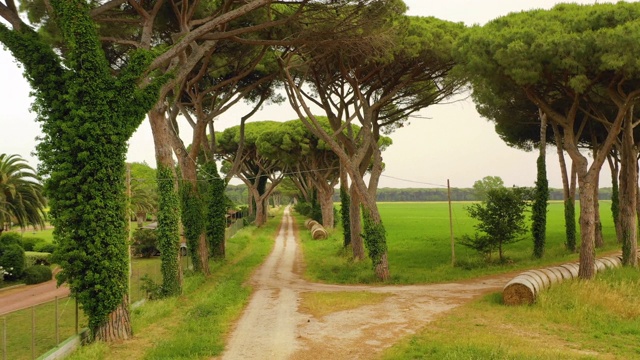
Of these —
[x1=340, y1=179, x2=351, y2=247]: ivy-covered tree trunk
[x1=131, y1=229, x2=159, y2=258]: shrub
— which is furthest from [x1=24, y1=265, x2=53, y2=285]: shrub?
[x1=340, y1=179, x2=351, y2=247]: ivy-covered tree trunk

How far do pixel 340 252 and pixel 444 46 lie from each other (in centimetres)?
1370

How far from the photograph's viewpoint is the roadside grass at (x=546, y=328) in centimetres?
948

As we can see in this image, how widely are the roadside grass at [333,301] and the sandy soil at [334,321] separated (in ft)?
1.01

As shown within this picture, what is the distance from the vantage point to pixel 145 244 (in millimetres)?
35094

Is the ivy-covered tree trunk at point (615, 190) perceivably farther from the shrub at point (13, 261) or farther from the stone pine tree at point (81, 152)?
the shrub at point (13, 261)

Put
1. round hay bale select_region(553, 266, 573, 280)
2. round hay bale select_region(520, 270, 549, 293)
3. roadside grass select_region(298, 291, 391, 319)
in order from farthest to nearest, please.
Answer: round hay bale select_region(553, 266, 573, 280)
roadside grass select_region(298, 291, 391, 319)
round hay bale select_region(520, 270, 549, 293)

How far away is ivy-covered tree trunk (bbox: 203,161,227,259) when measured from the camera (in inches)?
1064

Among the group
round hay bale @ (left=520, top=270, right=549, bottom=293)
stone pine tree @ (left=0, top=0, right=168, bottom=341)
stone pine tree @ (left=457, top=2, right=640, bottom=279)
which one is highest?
stone pine tree @ (left=457, top=2, right=640, bottom=279)

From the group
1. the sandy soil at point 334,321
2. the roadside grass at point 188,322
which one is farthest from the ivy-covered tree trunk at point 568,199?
the roadside grass at point 188,322

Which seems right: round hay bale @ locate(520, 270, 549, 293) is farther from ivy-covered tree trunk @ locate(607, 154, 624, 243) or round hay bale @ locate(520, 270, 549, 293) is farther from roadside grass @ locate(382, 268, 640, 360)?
ivy-covered tree trunk @ locate(607, 154, 624, 243)

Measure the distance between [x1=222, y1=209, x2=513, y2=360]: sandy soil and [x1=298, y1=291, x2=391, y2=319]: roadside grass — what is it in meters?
0.31

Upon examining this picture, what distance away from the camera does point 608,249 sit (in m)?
26.9

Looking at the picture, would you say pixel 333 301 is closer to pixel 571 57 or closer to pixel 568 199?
pixel 571 57

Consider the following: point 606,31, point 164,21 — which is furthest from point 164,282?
point 606,31
